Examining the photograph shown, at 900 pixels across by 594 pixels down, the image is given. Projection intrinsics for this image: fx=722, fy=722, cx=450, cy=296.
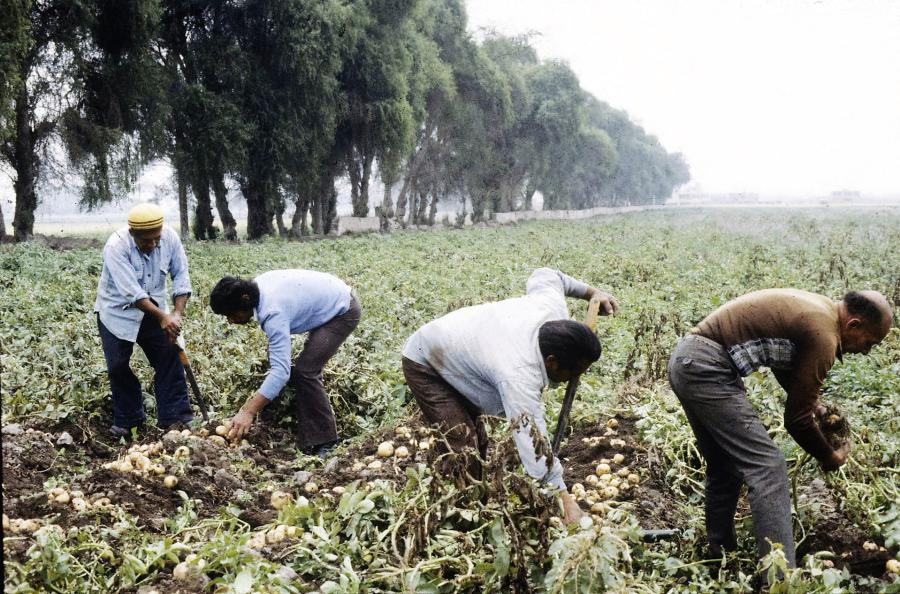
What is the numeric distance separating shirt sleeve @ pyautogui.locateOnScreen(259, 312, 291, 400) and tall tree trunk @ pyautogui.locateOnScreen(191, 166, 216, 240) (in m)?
20.2

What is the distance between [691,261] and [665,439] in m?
11.8

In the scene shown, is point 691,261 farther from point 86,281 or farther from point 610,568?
point 610,568

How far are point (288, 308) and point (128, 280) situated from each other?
116cm

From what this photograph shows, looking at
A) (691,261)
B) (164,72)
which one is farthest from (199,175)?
(691,261)

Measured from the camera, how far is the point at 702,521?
385cm

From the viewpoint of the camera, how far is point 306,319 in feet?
16.6

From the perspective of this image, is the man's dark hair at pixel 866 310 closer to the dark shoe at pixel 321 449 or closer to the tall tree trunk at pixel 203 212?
the dark shoe at pixel 321 449

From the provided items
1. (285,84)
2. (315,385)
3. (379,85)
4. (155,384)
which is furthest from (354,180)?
(315,385)

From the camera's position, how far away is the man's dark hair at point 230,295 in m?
4.55

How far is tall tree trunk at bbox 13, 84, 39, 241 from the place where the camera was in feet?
62.7

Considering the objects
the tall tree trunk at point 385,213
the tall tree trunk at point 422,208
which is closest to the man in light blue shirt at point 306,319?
the tall tree trunk at point 385,213

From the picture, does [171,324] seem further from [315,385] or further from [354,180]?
[354,180]

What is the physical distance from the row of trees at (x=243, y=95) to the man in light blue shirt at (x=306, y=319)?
13735 millimetres

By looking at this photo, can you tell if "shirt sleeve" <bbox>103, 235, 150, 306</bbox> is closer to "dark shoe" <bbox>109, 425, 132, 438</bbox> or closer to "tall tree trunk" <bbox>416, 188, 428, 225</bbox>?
"dark shoe" <bbox>109, 425, 132, 438</bbox>
